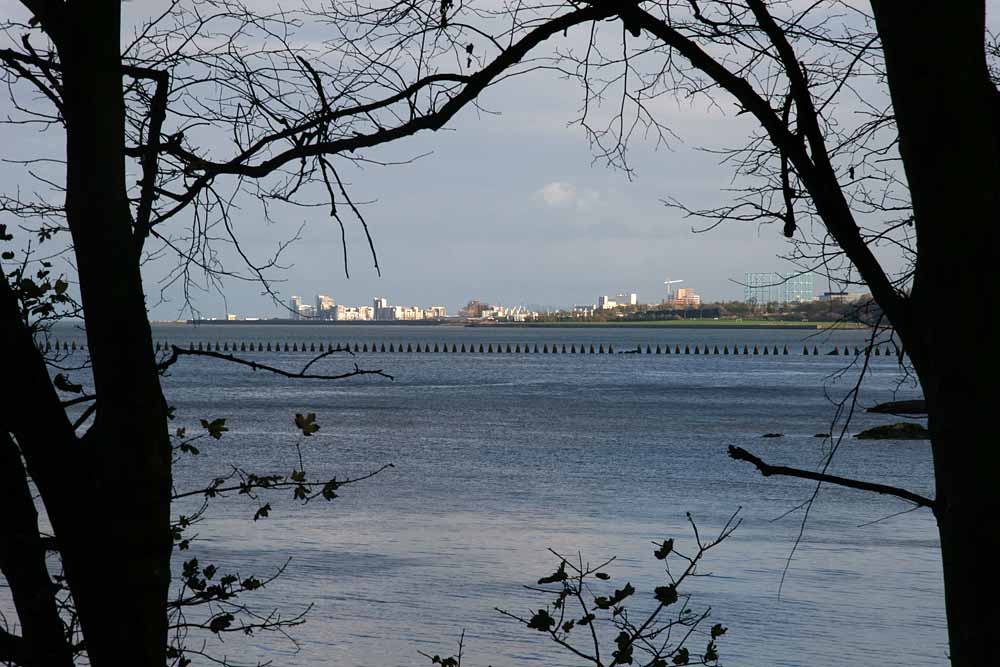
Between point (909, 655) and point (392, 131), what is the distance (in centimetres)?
1155

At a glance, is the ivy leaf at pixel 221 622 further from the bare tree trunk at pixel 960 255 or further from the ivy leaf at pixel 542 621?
the bare tree trunk at pixel 960 255

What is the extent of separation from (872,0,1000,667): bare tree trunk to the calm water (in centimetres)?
304

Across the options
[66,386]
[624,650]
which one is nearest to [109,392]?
[66,386]

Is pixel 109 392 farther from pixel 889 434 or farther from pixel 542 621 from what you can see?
pixel 889 434

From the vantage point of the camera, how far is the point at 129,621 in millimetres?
2762

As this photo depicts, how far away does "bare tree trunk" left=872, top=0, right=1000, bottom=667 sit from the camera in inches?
92.4

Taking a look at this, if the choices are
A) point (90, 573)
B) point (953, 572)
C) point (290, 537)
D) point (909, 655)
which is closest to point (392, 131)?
point (90, 573)

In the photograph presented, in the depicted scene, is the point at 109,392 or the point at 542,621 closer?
the point at 109,392

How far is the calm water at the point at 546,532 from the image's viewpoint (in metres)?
13.6

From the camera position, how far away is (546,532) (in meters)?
20.7

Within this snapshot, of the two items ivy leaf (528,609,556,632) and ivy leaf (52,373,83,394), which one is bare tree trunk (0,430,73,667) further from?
ivy leaf (528,609,556,632)

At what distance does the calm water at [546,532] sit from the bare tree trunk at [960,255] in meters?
3.04

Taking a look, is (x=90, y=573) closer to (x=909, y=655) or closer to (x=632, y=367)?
(x=909, y=655)

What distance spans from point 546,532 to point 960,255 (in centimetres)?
1880
